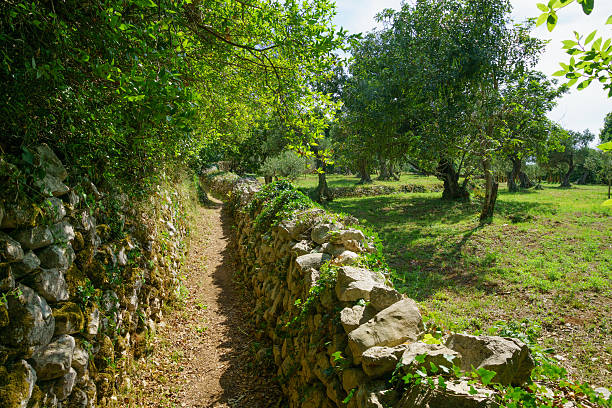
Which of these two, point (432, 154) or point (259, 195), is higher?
point (432, 154)

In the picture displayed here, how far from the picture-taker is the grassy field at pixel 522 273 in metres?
6.33

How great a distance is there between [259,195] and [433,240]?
24.7 ft

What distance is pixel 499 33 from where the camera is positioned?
13.9 meters

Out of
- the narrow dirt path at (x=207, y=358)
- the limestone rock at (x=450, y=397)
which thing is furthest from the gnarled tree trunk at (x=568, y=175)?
the limestone rock at (x=450, y=397)

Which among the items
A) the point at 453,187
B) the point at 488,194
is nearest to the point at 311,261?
the point at 488,194

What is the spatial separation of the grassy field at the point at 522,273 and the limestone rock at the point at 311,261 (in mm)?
1972

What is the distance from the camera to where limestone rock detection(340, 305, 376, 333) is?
11.8 feet

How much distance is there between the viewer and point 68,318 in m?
3.58

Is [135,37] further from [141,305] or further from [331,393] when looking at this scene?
[331,393]

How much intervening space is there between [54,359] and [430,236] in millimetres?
13306

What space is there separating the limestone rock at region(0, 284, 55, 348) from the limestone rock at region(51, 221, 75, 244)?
66 centimetres

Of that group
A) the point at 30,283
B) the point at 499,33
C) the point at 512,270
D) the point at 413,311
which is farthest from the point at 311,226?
the point at 499,33

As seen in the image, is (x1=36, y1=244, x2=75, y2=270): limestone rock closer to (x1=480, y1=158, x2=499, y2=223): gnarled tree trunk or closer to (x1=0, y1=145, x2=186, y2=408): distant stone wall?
(x1=0, y1=145, x2=186, y2=408): distant stone wall

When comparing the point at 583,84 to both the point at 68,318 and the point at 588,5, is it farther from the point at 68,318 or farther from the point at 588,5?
the point at 68,318
